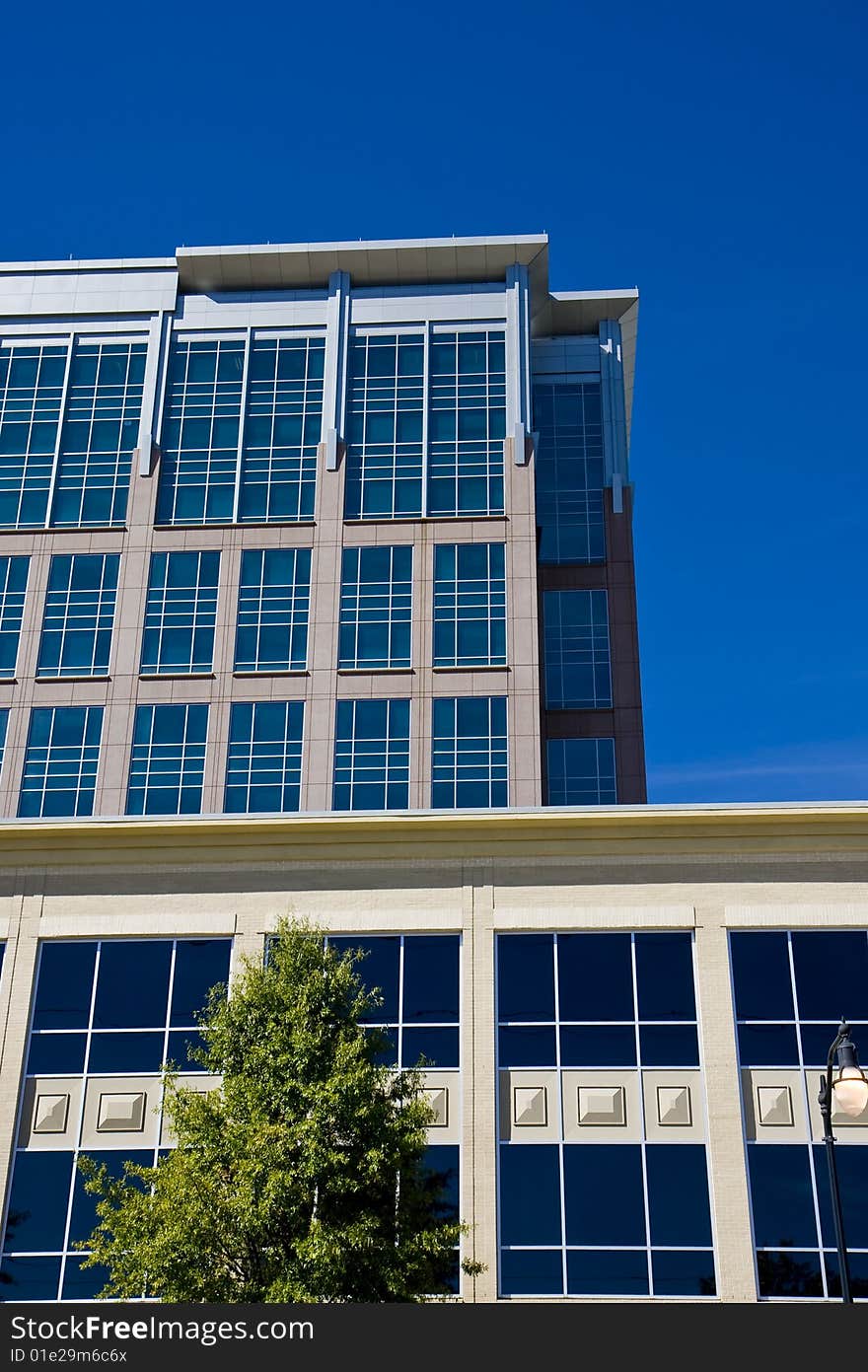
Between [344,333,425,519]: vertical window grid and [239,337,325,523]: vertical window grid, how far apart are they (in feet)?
4.73

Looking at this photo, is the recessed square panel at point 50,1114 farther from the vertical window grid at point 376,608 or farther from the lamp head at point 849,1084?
the vertical window grid at point 376,608

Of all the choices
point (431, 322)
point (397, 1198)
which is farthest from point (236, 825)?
point (431, 322)

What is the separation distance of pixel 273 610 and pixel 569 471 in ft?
44.6

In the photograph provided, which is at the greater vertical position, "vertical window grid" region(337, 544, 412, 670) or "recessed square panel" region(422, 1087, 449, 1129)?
"vertical window grid" region(337, 544, 412, 670)

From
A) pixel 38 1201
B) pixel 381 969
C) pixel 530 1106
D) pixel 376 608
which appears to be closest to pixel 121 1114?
pixel 38 1201

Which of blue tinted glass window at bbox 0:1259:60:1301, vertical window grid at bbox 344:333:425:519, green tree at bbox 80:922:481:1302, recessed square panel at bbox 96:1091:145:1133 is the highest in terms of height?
vertical window grid at bbox 344:333:425:519

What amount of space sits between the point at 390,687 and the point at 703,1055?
26.2 m

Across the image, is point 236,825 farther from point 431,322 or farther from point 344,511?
point 431,322

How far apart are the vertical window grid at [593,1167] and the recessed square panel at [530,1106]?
1.26 ft

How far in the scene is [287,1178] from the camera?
67.6 ft

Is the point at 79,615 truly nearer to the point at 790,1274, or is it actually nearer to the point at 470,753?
the point at 470,753

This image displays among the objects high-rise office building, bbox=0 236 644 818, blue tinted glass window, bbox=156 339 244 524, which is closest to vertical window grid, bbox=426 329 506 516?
high-rise office building, bbox=0 236 644 818

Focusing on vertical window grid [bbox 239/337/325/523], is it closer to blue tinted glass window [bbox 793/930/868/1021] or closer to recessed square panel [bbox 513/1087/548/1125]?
blue tinted glass window [bbox 793/930/868/1021]

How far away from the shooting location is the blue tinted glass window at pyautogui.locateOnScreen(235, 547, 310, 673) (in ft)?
171
